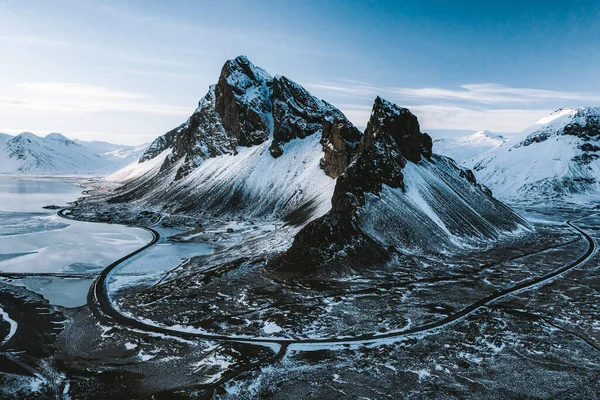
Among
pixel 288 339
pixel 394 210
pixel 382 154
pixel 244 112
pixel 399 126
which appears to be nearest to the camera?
pixel 288 339

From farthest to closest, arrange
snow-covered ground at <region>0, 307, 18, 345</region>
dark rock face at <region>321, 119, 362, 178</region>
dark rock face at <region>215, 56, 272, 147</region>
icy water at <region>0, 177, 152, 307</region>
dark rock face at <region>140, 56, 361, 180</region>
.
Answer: dark rock face at <region>215, 56, 272, 147</region> → dark rock face at <region>140, 56, 361, 180</region> → dark rock face at <region>321, 119, 362, 178</region> → icy water at <region>0, 177, 152, 307</region> → snow-covered ground at <region>0, 307, 18, 345</region>

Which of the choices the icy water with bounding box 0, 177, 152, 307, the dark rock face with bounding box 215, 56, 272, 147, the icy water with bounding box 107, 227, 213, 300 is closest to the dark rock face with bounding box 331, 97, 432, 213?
the icy water with bounding box 107, 227, 213, 300

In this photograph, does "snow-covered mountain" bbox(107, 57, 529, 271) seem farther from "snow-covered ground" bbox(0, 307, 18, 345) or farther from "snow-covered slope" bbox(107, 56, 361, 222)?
"snow-covered ground" bbox(0, 307, 18, 345)

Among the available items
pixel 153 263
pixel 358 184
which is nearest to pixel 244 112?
pixel 358 184

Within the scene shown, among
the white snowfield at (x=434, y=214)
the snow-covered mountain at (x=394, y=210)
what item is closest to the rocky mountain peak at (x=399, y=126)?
the snow-covered mountain at (x=394, y=210)

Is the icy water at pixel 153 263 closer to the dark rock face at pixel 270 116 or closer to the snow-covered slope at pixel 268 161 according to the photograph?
the snow-covered slope at pixel 268 161

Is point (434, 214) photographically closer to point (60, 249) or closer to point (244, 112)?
point (60, 249)
